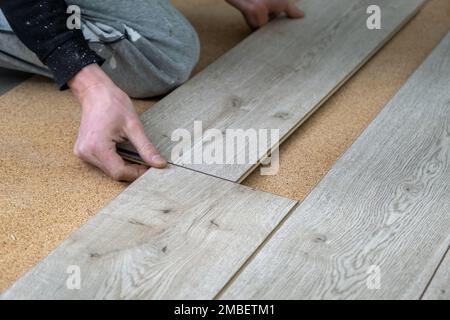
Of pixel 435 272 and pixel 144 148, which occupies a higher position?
pixel 144 148

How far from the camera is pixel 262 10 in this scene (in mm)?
2895

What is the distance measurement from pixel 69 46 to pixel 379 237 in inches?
40.4

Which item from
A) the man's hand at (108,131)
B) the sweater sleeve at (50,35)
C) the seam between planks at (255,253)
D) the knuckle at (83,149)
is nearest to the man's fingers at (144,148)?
the man's hand at (108,131)

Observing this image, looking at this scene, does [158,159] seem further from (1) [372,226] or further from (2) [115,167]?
(1) [372,226]

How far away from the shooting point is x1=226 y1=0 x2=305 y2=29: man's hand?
289 centimetres

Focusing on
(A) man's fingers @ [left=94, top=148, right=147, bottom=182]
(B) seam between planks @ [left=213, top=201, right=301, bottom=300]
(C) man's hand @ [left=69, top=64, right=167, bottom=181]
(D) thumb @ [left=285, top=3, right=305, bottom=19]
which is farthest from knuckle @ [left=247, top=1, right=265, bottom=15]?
(B) seam between planks @ [left=213, top=201, right=301, bottom=300]

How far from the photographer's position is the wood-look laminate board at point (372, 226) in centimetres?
158

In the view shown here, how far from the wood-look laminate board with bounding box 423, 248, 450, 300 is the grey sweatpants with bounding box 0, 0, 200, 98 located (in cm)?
119

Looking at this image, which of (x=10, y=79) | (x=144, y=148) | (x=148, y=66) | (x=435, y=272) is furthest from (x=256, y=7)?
(x=435, y=272)

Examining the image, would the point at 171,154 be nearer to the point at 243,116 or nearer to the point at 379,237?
the point at 243,116

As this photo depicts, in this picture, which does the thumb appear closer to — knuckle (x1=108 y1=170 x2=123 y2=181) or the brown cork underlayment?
the brown cork underlayment

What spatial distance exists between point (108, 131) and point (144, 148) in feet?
0.37
